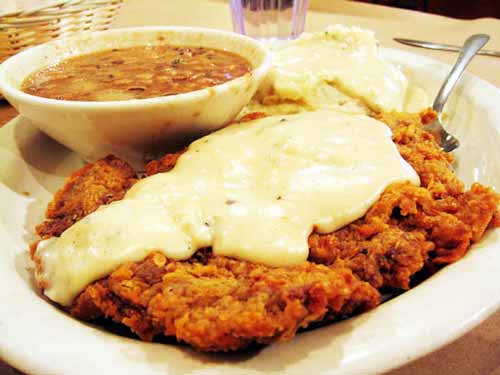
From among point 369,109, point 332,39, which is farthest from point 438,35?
point 369,109

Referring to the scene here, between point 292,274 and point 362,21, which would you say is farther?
point 362,21

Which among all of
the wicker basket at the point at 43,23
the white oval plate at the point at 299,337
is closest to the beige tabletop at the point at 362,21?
the wicker basket at the point at 43,23

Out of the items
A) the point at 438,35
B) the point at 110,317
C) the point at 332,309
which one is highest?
the point at 332,309

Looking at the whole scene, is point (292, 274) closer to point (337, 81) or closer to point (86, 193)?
point (86, 193)

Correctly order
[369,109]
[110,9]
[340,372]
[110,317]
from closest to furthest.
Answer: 1. [340,372]
2. [110,317]
3. [369,109]
4. [110,9]

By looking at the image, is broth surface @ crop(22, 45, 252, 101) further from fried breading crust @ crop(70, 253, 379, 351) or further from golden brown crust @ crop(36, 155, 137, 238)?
fried breading crust @ crop(70, 253, 379, 351)

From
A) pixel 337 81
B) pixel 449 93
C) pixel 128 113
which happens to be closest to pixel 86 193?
pixel 128 113

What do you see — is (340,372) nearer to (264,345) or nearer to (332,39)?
(264,345)
